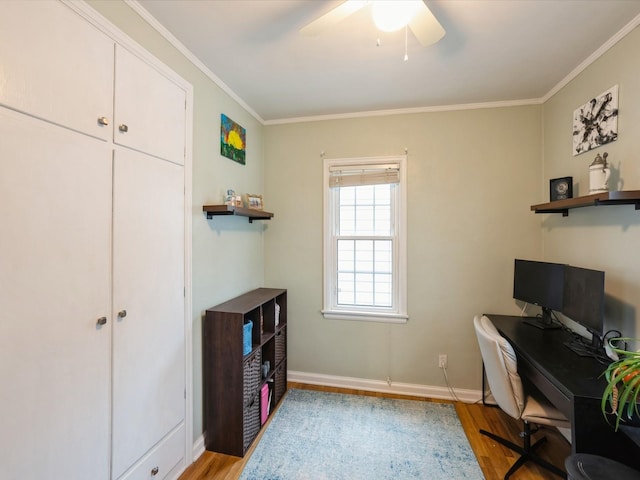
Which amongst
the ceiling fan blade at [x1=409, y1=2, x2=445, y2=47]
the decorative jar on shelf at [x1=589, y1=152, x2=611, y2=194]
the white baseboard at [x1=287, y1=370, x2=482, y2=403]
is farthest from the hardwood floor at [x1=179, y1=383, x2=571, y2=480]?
the ceiling fan blade at [x1=409, y1=2, x2=445, y2=47]

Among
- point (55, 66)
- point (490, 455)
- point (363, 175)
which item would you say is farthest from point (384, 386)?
point (55, 66)

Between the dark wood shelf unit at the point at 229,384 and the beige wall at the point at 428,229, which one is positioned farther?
the beige wall at the point at 428,229

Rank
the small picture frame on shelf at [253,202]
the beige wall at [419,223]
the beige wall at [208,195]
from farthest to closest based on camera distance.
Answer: the small picture frame on shelf at [253,202], the beige wall at [419,223], the beige wall at [208,195]

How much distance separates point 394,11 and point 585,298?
1990 mm

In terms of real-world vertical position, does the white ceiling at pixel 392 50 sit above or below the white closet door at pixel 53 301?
above

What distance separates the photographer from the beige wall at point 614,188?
1598 mm

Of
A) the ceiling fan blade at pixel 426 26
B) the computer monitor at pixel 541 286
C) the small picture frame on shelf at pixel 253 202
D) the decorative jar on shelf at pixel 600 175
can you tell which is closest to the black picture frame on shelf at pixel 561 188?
the decorative jar on shelf at pixel 600 175

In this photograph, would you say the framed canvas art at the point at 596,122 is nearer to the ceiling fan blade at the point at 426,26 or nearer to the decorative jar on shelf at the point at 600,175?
the decorative jar on shelf at the point at 600,175

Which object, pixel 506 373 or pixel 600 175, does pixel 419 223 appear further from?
pixel 506 373

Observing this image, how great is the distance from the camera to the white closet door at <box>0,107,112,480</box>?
97cm

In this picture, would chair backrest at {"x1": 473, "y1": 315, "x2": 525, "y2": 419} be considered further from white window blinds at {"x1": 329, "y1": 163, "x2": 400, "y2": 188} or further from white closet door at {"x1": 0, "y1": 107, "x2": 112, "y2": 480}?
white closet door at {"x1": 0, "y1": 107, "x2": 112, "y2": 480}

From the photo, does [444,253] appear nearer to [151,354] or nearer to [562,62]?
[562,62]

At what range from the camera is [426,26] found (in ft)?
4.38

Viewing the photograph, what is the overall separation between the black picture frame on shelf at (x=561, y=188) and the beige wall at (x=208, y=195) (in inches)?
101
